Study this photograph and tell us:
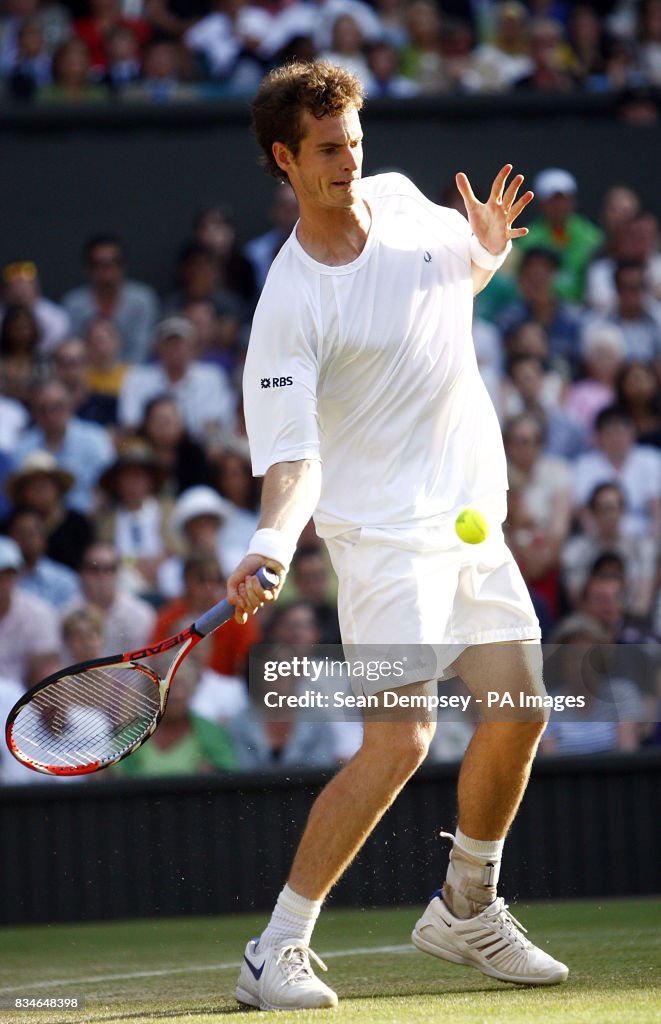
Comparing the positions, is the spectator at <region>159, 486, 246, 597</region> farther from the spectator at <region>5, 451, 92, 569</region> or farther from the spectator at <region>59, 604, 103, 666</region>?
the spectator at <region>59, 604, 103, 666</region>

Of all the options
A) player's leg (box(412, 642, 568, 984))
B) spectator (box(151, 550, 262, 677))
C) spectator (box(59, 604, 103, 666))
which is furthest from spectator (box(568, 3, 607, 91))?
player's leg (box(412, 642, 568, 984))

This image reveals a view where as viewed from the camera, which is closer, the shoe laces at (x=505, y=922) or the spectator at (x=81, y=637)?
the shoe laces at (x=505, y=922)

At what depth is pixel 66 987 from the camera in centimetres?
466

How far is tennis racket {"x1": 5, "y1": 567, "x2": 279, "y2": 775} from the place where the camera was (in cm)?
411

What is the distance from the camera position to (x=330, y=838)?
402cm

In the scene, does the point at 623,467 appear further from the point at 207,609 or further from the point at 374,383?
the point at 374,383

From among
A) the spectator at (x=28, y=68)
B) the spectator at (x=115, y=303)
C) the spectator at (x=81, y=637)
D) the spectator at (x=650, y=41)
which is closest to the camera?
the spectator at (x=81, y=637)

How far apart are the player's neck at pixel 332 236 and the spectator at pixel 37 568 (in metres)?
4.13

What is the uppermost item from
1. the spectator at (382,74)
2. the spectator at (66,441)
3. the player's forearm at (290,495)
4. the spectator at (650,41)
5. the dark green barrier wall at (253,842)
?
the spectator at (650,41)

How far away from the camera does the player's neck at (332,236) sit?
4.16 m

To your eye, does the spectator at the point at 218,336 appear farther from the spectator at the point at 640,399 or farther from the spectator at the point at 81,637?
the spectator at the point at 81,637

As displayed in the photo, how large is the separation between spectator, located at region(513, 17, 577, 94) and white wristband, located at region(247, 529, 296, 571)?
7.74m

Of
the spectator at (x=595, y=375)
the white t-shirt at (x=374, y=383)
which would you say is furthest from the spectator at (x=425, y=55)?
the white t-shirt at (x=374, y=383)

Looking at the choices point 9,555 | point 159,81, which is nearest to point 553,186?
point 159,81
